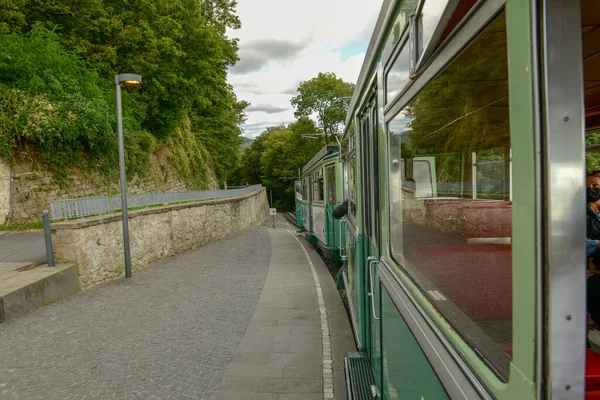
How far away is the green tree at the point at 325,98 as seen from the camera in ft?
151

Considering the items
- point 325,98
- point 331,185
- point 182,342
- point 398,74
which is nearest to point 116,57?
point 331,185

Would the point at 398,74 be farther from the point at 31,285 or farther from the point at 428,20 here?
the point at 31,285

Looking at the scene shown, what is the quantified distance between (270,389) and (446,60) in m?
3.78

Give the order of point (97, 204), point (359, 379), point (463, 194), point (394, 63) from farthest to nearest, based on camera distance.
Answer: point (97, 204), point (359, 379), point (394, 63), point (463, 194)

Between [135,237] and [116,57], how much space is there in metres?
11.3

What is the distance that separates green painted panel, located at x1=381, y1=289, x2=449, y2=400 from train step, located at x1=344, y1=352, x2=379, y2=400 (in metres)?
0.75

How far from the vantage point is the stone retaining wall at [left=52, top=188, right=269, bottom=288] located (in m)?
8.38

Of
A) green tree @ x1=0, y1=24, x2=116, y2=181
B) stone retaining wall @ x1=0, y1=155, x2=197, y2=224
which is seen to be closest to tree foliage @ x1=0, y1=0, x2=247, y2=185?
green tree @ x1=0, y1=24, x2=116, y2=181

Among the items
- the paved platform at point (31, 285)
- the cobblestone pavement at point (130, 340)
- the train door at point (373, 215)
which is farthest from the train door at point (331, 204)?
the train door at point (373, 215)

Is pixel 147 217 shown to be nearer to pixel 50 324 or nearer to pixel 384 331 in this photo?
pixel 50 324

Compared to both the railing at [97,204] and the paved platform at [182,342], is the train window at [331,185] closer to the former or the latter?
the paved platform at [182,342]

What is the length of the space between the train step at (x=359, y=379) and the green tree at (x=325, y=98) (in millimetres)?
42466

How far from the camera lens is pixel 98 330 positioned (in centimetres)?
609

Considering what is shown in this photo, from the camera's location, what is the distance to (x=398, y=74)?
6.26 ft
